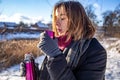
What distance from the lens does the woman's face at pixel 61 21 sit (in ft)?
5.79

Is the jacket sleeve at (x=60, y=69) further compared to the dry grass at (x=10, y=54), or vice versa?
the dry grass at (x=10, y=54)

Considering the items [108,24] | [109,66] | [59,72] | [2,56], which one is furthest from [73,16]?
[108,24]

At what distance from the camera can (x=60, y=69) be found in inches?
64.1

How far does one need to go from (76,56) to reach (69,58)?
44 mm

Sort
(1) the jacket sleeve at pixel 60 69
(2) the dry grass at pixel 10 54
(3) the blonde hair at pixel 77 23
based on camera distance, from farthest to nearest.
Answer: (2) the dry grass at pixel 10 54 < (3) the blonde hair at pixel 77 23 < (1) the jacket sleeve at pixel 60 69

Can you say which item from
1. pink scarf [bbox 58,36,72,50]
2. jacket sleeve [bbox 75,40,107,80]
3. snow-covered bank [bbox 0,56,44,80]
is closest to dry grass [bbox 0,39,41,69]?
snow-covered bank [bbox 0,56,44,80]

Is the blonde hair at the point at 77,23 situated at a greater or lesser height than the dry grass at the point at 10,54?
greater

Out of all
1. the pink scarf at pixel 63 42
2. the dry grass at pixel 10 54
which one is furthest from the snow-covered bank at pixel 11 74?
the pink scarf at pixel 63 42

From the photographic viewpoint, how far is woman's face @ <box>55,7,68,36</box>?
1.76m

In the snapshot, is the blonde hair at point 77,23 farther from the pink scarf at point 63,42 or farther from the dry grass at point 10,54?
the dry grass at point 10,54

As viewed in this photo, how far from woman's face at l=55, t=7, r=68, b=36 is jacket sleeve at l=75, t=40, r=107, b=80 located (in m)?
0.19

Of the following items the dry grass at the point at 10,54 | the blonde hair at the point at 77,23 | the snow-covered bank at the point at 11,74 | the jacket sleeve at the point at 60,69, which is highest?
the blonde hair at the point at 77,23

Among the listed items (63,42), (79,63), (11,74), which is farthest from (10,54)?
(79,63)

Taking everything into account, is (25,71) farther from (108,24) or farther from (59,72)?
(108,24)
